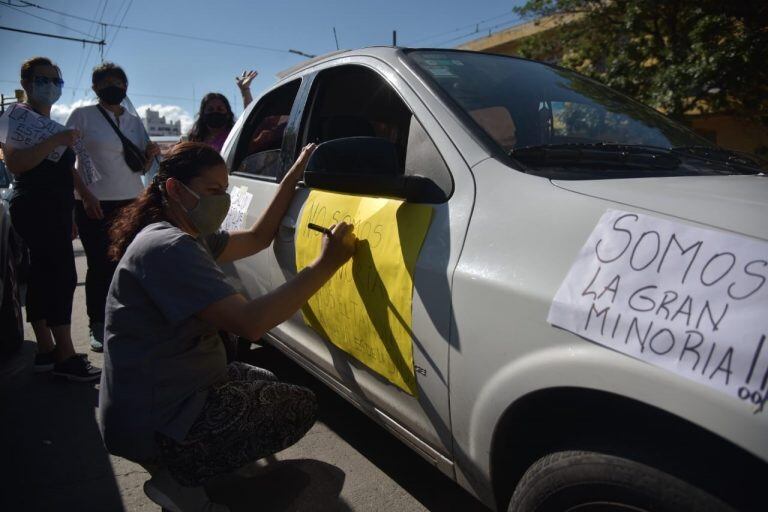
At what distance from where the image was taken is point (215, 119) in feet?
13.8

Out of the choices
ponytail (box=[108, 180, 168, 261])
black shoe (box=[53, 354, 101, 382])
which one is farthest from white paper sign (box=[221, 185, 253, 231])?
black shoe (box=[53, 354, 101, 382])

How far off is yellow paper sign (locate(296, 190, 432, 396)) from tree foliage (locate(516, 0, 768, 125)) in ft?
21.8

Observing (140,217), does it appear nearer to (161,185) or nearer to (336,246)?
(161,185)

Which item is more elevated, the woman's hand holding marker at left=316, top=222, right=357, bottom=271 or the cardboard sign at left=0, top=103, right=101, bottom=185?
the cardboard sign at left=0, top=103, right=101, bottom=185

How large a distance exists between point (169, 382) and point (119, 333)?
232 millimetres

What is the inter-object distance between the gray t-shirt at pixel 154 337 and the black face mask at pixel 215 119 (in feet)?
8.59

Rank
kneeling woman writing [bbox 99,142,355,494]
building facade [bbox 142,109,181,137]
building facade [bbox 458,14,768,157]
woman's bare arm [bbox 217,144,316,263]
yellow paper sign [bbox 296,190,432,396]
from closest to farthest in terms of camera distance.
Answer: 1. yellow paper sign [bbox 296,190,432,396]
2. kneeling woman writing [bbox 99,142,355,494]
3. woman's bare arm [bbox 217,144,316,263]
4. building facade [bbox 458,14,768,157]
5. building facade [bbox 142,109,181,137]

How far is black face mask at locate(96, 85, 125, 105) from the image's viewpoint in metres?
3.63

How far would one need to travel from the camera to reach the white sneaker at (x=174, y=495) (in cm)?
185

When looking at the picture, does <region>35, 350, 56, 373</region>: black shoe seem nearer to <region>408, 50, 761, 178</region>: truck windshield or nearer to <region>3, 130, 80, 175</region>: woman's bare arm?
<region>3, 130, 80, 175</region>: woman's bare arm

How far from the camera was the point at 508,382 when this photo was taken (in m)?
1.29

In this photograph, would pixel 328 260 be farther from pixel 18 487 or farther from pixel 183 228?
pixel 18 487

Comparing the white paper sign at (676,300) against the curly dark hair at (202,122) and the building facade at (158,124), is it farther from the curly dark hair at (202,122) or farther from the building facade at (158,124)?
the building facade at (158,124)

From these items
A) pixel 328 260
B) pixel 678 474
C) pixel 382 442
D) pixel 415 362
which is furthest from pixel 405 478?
pixel 678 474
